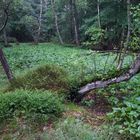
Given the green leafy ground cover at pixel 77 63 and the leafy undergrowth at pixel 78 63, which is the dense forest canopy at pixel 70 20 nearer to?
the green leafy ground cover at pixel 77 63

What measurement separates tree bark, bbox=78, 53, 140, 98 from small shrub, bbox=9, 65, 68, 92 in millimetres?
380

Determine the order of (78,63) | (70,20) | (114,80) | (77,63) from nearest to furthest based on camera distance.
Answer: (114,80) → (77,63) → (78,63) → (70,20)

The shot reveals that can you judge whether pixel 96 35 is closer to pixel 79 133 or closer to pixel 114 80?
pixel 114 80

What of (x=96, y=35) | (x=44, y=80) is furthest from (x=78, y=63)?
(x=44, y=80)

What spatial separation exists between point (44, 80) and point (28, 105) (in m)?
1.39

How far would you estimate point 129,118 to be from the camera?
488 centimetres

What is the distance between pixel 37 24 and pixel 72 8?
4456mm

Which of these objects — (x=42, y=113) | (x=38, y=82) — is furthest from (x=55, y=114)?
(x=38, y=82)

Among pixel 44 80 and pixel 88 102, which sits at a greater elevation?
pixel 44 80

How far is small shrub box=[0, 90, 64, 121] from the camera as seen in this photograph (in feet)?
17.4

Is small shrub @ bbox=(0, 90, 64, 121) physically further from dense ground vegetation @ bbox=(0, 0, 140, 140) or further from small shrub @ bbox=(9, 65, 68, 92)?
A: small shrub @ bbox=(9, 65, 68, 92)

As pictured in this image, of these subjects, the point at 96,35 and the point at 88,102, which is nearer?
the point at 88,102

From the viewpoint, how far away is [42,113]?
5.33 meters

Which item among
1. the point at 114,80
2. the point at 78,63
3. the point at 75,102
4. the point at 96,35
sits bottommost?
the point at 75,102
